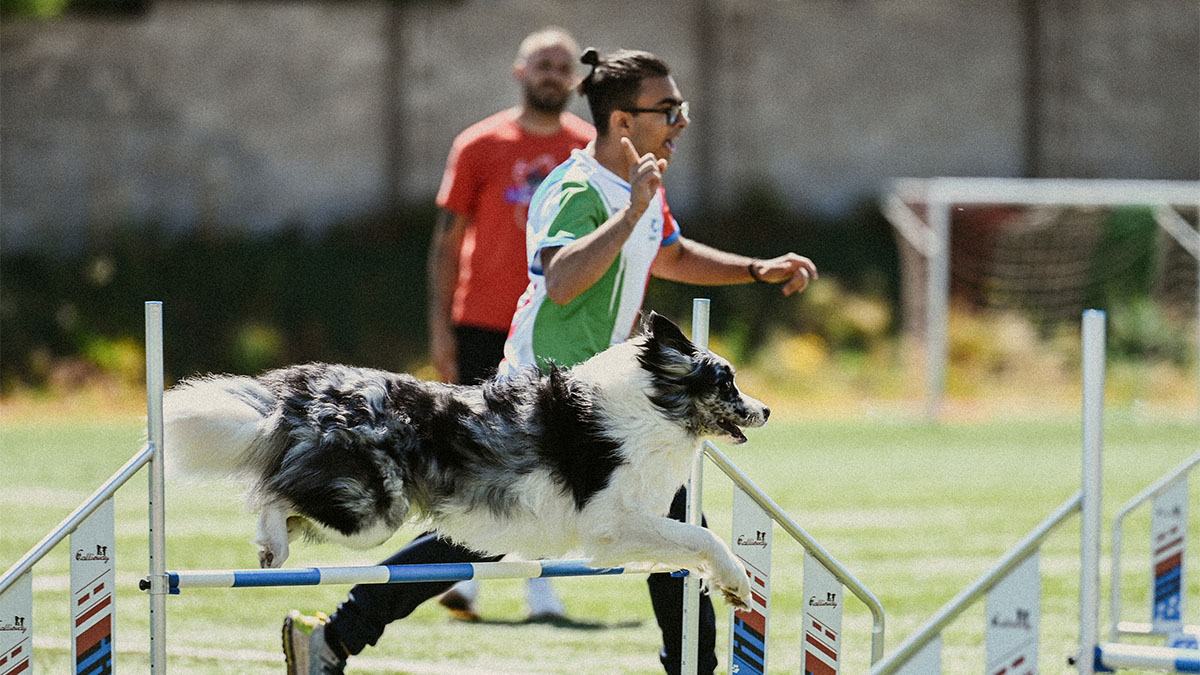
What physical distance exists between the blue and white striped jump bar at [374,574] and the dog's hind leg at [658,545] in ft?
0.36

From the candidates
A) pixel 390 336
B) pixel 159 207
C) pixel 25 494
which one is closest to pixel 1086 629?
pixel 25 494

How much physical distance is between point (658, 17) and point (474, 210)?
52.4ft

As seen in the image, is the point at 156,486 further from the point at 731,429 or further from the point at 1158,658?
the point at 1158,658

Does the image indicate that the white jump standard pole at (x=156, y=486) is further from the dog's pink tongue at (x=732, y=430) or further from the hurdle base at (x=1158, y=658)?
the hurdle base at (x=1158, y=658)

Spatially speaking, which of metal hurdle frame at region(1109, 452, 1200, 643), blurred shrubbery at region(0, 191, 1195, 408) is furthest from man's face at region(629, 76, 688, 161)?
blurred shrubbery at region(0, 191, 1195, 408)

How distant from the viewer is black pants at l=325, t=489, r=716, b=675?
Result: 4648 millimetres

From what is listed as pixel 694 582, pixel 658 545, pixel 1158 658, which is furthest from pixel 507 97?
pixel 1158 658

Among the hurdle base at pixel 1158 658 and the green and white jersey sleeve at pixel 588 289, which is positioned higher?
the green and white jersey sleeve at pixel 588 289

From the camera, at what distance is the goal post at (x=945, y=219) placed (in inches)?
678

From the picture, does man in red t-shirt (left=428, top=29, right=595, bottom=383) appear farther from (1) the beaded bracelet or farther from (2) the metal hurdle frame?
(2) the metal hurdle frame

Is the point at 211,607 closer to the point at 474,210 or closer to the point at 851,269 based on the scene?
the point at 474,210

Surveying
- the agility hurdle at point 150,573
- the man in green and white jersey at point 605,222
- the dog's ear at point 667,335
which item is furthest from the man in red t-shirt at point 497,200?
the agility hurdle at point 150,573

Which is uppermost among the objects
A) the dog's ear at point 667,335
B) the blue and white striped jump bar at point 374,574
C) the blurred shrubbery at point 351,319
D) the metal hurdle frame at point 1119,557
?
the dog's ear at point 667,335

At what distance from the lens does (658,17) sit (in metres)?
22.1
